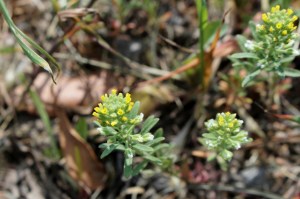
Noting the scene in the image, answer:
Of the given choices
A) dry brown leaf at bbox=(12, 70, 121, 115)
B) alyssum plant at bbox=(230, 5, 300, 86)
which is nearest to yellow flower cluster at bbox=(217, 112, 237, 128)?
alyssum plant at bbox=(230, 5, 300, 86)

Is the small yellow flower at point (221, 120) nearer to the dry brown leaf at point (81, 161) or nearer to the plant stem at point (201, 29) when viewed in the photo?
the plant stem at point (201, 29)

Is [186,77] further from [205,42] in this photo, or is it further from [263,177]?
[263,177]

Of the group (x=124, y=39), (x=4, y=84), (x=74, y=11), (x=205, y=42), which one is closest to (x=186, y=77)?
(x=205, y=42)

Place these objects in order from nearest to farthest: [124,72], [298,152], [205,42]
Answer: [205,42] < [298,152] < [124,72]

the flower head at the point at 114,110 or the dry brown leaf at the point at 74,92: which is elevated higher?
the flower head at the point at 114,110

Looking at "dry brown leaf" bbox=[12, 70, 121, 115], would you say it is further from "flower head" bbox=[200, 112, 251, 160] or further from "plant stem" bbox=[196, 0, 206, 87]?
"flower head" bbox=[200, 112, 251, 160]

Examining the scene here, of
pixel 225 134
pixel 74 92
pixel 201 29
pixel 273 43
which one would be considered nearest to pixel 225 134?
pixel 225 134

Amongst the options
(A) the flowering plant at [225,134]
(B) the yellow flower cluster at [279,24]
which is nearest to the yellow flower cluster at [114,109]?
(A) the flowering plant at [225,134]
